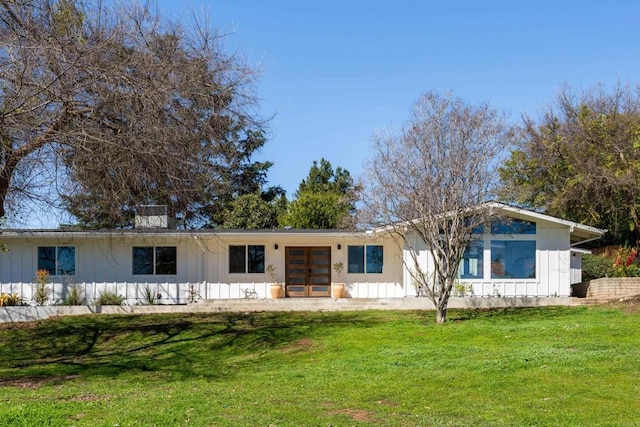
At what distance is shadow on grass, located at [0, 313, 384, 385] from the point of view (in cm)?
1398

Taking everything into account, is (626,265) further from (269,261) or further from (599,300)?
(269,261)

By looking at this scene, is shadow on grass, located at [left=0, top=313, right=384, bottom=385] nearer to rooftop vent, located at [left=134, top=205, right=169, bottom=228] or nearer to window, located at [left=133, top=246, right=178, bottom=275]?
window, located at [left=133, top=246, right=178, bottom=275]

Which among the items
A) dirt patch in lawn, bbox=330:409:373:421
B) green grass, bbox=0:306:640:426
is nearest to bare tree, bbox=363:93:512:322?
green grass, bbox=0:306:640:426

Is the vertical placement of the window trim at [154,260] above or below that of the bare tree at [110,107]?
below

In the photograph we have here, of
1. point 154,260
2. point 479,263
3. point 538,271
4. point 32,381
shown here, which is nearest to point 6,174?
point 32,381

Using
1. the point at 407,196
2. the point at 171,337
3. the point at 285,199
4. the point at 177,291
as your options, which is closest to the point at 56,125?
the point at 171,337

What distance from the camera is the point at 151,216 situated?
14586mm

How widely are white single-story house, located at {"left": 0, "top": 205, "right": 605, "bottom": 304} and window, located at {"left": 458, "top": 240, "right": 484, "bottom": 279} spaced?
33 millimetres

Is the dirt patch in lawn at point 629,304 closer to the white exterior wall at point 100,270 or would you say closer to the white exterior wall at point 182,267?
the white exterior wall at point 182,267

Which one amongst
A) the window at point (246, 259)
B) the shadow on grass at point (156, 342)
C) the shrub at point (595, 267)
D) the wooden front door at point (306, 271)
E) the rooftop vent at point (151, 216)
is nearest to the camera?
the rooftop vent at point (151, 216)

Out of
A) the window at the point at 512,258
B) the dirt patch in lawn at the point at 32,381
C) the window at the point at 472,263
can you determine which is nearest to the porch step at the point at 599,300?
the window at the point at 512,258

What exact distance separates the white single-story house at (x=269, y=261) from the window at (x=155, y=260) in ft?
0.11

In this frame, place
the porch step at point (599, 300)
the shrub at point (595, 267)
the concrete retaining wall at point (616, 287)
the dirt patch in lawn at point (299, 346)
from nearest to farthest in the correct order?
the dirt patch in lawn at point (299, 346) < the porch step at point (599, 300) < the concrete retaining wall at point (616, 287) < the shrub at point (595, 267)

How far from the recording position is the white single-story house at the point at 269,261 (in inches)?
907
